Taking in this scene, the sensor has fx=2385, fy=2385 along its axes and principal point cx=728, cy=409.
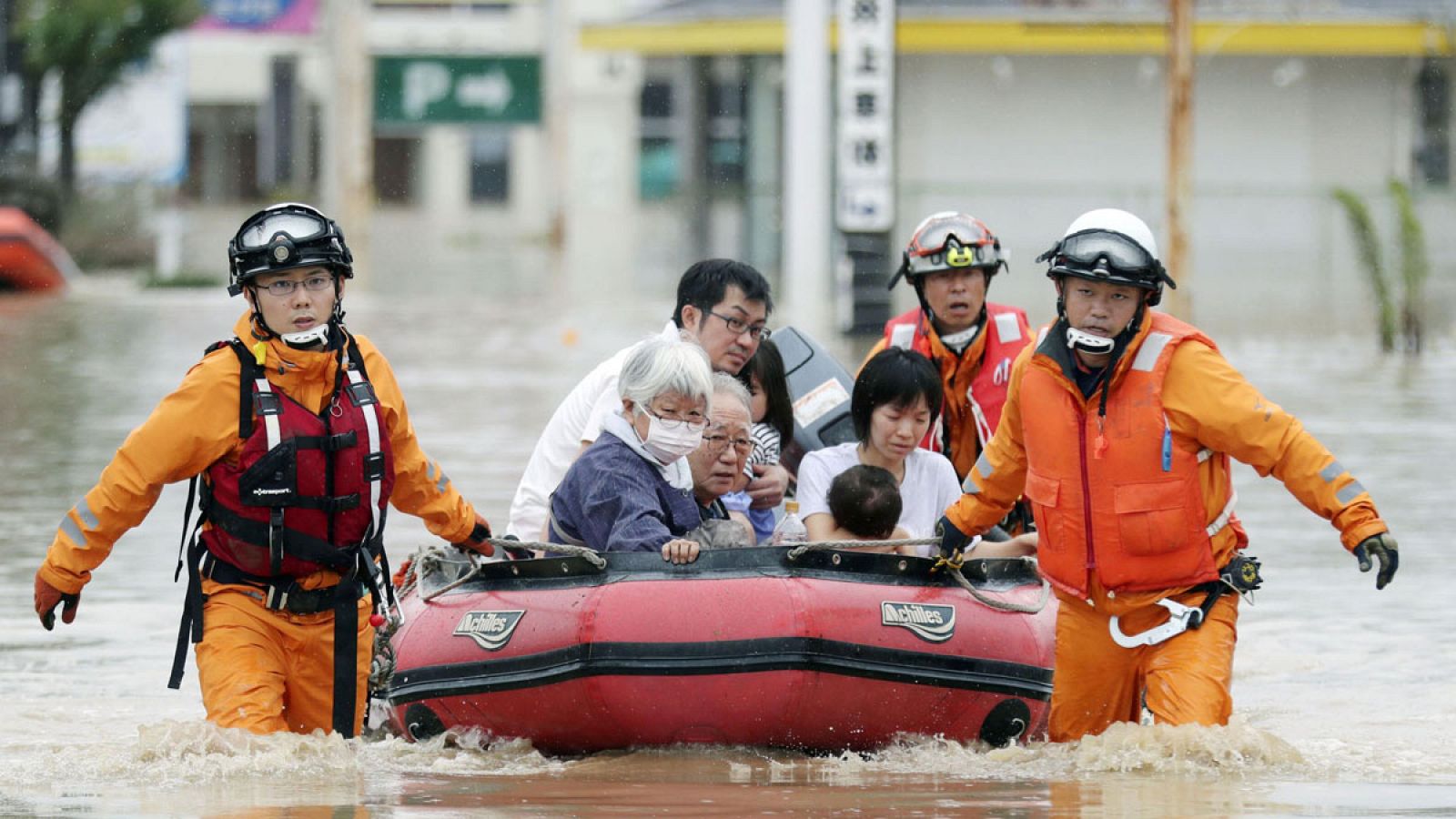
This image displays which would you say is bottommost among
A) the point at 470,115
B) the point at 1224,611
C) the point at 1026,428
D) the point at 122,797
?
the point at 122,797

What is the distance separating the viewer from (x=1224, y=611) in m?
6.55

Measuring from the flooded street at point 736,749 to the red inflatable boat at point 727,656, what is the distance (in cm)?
10

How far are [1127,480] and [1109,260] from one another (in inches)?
23.3

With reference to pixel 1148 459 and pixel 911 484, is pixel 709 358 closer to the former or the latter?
pixel 911 484

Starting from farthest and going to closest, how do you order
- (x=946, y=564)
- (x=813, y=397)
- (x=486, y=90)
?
(x=486, y=90), (x=813, y=397), (x=946, y=564)

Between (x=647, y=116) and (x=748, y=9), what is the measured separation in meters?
20.0

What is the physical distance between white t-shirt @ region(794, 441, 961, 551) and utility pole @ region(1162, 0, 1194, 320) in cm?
1551

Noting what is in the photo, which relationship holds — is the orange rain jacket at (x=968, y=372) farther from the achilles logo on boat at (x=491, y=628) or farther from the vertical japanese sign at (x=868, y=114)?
the vertical japanese sign at (x=868, y=114)

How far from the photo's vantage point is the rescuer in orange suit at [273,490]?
614 centimetres

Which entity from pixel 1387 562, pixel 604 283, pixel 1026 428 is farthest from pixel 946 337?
pixel 604 283

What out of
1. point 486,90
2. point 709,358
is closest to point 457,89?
point 486,90

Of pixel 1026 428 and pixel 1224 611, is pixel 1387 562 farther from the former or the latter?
pixel 1026 428

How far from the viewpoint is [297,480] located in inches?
245

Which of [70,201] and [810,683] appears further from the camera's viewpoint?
[70,201]
